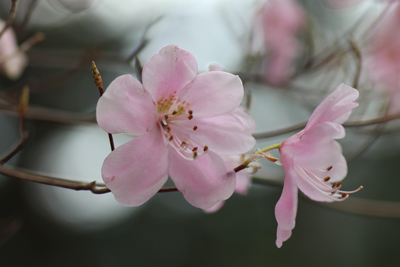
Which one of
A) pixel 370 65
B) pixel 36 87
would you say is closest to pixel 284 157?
pixel 36 87

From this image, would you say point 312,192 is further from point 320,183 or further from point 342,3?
point 342,3

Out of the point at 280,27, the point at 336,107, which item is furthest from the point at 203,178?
the point at 280,27

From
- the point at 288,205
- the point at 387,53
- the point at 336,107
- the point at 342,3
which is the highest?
the point at 336,107

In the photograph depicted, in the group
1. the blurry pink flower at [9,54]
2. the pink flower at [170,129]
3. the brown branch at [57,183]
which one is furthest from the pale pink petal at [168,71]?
the blurry pink flower at [9,54]

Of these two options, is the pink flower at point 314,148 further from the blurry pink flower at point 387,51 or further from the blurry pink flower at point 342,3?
the blurry pink flower at point 342,3

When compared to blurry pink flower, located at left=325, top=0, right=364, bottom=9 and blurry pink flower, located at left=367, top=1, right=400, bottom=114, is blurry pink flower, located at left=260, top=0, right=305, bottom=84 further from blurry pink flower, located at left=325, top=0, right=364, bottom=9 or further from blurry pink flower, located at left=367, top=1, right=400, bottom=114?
blurry pink flower, located at left=367, top=1, right=400, bottom=114
